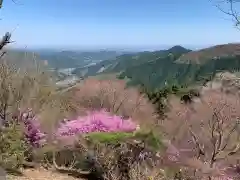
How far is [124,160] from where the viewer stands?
11227mm

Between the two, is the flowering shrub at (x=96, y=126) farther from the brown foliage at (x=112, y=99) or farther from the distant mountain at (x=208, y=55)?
the distant mountain at (x=208, y=55)

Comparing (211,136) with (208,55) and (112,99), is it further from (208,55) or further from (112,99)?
(208,55)

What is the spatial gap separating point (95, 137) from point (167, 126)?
450 cm

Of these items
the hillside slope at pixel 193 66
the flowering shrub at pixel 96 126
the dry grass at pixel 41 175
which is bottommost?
the hillside slope at pixel 193 66

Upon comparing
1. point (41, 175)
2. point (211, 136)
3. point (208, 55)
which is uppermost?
point (211, 136)

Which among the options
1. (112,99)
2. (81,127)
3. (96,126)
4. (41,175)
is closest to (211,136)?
(96,126)

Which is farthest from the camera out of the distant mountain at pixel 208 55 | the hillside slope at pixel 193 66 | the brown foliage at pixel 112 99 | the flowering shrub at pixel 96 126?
the distant mountain at pixel 208 55

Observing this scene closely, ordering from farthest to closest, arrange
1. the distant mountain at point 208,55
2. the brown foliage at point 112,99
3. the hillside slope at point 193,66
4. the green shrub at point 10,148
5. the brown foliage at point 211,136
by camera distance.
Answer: the distant mountain at point 208,55 < the hillside slope at point 193,66 < the brown foliage at point 112,99 < the brown foliage at point 211,136 < the green shrub at point 10,148

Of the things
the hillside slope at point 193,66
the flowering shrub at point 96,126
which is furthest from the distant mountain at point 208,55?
the flowering shrub at point 96,126

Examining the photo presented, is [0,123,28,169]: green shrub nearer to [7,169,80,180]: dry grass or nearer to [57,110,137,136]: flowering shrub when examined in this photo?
[7,169,80,180]: dry grass

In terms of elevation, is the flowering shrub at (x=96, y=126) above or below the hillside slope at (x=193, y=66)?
above

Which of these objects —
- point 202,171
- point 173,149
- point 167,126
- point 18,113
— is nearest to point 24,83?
point 18,113

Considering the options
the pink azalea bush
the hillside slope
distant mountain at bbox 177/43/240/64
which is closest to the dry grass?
the pink azalea bush

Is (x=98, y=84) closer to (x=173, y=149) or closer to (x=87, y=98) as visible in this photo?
(x=87, y=98)
